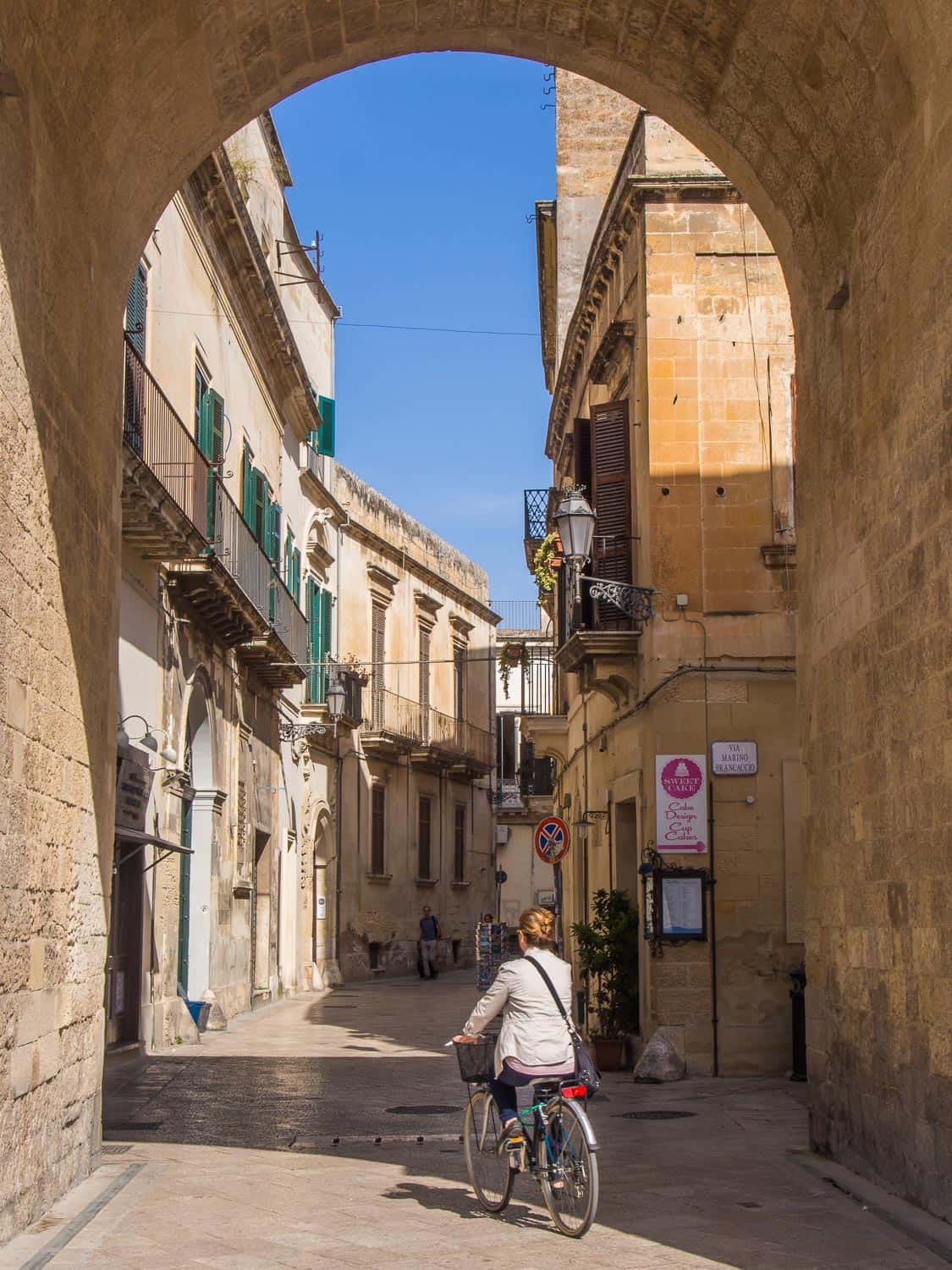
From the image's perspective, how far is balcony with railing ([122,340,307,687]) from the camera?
13906mm

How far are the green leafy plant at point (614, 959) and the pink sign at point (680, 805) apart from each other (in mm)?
1468

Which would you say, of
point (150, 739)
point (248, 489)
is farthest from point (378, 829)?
point (150, 739)

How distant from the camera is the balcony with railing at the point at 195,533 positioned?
1391 cm

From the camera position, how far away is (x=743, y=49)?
9.32 m

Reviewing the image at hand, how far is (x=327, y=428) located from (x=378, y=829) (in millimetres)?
8976

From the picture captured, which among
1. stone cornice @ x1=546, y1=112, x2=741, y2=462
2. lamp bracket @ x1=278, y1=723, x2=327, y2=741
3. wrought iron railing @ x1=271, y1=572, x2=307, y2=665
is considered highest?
stone cornice @ x1=546, y1=112, x2=741, y2=462

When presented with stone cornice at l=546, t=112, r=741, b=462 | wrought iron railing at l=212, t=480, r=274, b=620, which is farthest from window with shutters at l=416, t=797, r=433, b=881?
stone cornice at l=546, t=112, r=741, b=462

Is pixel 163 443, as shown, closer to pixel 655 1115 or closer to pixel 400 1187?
pixel 655 1115

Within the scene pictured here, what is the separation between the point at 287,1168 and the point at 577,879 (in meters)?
12.8

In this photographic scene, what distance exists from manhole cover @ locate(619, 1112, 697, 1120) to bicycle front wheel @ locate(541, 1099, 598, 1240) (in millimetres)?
4233

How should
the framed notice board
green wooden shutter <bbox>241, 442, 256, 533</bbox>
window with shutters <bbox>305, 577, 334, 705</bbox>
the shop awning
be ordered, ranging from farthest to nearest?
window with shutters <bbox>305, 577, 334, 705</bbox> < green wooden shutter <bbox>241, 442, 256, 533</bbox> < the framed notice board < the shop awning

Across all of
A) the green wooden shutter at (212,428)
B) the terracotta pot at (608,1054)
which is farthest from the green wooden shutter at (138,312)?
the terracotta pot at (608,1054)

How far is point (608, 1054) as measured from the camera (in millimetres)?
15016

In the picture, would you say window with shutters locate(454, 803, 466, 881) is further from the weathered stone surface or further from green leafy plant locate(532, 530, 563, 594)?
the weathered stone surface
